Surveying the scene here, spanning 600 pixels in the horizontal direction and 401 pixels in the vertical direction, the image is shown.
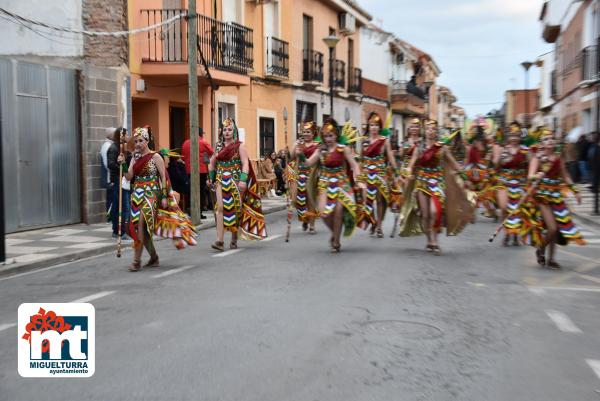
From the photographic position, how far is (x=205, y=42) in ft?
66.5

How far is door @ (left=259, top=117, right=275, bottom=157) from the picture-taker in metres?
26.0

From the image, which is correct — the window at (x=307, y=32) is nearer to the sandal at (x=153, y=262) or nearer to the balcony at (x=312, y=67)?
the balcony at (x=312, y=67)

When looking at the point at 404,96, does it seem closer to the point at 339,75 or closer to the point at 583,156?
the point at 339,75

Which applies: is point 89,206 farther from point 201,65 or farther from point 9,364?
point 9,364

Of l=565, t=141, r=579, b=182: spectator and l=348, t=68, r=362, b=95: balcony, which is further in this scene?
l=348, t=68, r=362, b=95: balcony

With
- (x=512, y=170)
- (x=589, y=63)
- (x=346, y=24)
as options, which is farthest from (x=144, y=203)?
(x=346, y=24)

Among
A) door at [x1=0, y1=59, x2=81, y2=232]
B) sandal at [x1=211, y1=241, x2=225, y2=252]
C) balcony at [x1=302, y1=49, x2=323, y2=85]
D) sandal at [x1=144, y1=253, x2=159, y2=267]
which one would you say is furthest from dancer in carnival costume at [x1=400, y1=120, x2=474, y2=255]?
balcony at [x1=302, y1=49, x2=323, y2=85]

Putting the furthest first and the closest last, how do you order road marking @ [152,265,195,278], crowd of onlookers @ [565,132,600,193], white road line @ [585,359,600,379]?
crowd of onlookers @ [565,132,600,193] < road marking @ [152,265,195,278] < white road line @ [585,359,600,379]

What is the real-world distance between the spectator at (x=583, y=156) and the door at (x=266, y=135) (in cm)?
1055

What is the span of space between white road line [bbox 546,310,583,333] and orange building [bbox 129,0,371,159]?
497 inches

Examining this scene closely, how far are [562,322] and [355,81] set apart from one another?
30461 mm

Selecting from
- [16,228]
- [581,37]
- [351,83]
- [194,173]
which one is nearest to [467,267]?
[194,173]

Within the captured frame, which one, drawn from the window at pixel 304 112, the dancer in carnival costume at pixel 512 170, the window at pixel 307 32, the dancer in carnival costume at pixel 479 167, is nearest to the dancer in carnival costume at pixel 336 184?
the dancer in carnival costume at pixel 512 170

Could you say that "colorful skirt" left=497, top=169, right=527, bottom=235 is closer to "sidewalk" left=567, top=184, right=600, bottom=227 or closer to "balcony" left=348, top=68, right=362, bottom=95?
"sidewalk" left=567, top=184, right=600, bottom=227
